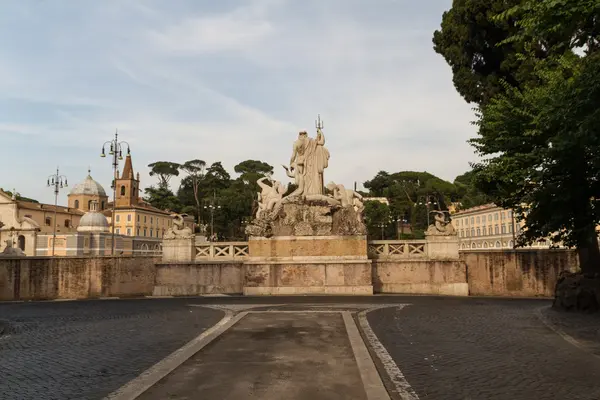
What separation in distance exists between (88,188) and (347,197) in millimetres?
94247

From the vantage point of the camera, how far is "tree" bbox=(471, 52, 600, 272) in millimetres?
12078

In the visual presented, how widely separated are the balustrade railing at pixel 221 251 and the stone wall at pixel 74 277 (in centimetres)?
236

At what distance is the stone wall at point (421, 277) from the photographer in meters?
23.2

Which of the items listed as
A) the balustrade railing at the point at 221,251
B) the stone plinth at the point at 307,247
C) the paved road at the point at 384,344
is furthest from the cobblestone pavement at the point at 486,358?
the balustrade railing at the point at 221,251

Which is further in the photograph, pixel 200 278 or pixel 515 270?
pixel 515 270

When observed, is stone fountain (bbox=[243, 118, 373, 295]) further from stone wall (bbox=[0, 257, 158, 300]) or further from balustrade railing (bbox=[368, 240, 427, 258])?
stone wall (bbox=[0, 257, 158, 300])

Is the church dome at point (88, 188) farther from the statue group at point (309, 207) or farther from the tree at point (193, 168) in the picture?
the statue group at point (309, 207)

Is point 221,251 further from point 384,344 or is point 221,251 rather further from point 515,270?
point 384,344

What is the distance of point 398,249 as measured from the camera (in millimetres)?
23953

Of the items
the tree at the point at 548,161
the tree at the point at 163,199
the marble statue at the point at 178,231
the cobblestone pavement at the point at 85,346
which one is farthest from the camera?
the tree at the point at 163,199

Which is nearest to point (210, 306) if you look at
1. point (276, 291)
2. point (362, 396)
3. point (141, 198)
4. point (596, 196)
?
point (276, 291)

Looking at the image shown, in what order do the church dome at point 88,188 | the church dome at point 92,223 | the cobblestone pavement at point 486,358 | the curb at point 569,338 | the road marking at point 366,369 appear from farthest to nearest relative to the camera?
the church dome at point 88,188
the church dome at point 92,223
the curb at point 569,338
the cobblestone pavement at point 486,358
the road marking at point 366,369

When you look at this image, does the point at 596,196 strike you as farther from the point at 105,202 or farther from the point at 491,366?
the point at 105,202

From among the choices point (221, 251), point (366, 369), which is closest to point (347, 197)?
point (221, 251)
